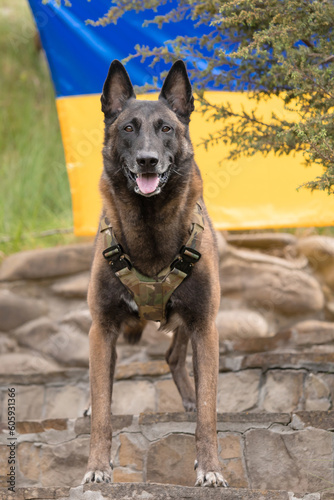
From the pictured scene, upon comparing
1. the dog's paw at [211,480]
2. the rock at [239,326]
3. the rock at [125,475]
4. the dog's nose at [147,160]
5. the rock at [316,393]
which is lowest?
the dog's paw at [211,480]

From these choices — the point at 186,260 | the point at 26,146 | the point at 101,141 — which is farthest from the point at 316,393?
the point at 26,146

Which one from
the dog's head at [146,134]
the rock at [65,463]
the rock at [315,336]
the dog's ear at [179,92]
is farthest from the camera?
the rock at [315,336]

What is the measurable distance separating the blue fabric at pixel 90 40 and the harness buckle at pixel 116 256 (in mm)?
2091

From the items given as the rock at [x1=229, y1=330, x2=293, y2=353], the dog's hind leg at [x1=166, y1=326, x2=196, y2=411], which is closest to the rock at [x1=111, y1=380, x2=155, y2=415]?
the dog's hind leg at [x1=166, y1=326, x2=196, y2=411]

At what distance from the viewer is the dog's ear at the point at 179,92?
121 inches

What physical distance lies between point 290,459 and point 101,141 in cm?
283

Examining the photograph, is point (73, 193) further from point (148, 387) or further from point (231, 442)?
point (231, 442)

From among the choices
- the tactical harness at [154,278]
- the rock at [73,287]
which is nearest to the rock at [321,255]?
the rock at [73,287]

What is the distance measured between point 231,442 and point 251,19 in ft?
6.15

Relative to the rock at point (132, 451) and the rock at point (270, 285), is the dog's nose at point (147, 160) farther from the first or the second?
the rock at point (270, 285)

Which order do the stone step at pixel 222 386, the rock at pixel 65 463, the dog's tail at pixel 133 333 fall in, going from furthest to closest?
the stone step at pixel 222 386 < the dog's tail at pixel 133 333 < the rock at pixel 65 463

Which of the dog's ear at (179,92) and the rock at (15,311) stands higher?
the dog's ear at (179,92)

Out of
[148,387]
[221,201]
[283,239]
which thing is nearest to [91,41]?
[221,201]

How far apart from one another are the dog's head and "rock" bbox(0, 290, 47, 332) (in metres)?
2.43
